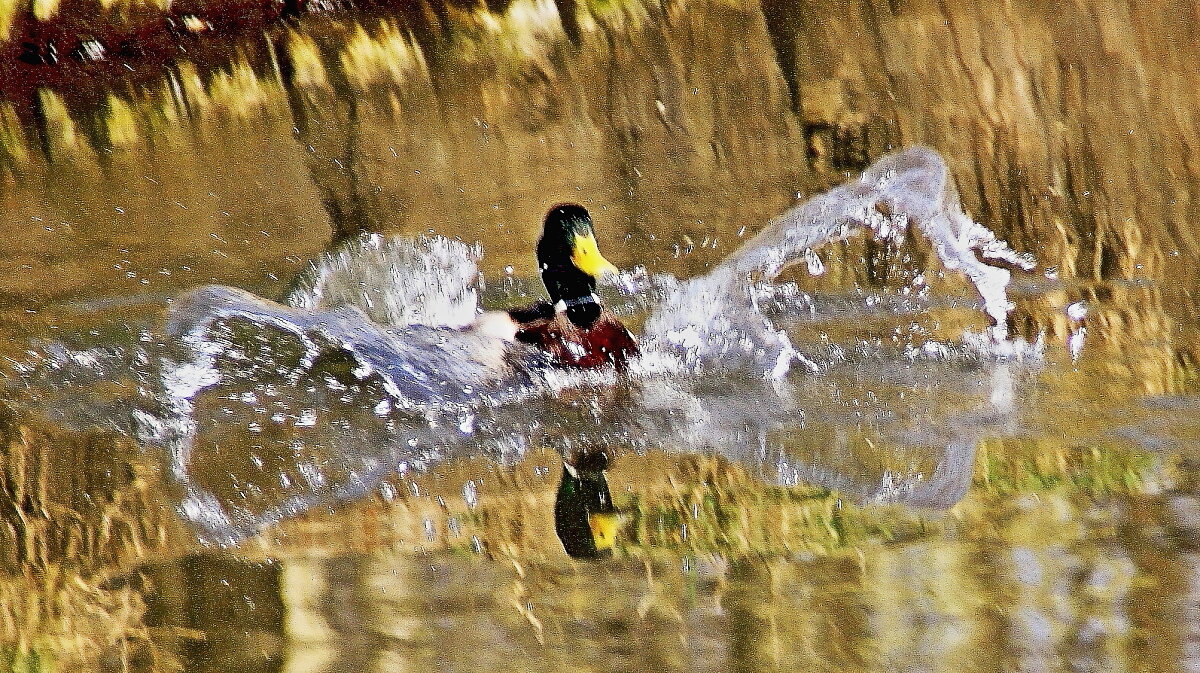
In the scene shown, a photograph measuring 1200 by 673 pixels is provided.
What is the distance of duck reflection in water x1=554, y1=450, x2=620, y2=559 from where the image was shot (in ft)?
6.17

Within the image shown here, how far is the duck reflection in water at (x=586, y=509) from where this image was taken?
1.88 metres

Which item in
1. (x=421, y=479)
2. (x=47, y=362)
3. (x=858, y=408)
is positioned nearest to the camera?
(x=421, y=479)

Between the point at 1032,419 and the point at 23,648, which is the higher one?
the point at 1032,419

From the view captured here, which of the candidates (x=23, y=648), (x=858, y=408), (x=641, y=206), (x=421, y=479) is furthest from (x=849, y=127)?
(x=23, y=648)

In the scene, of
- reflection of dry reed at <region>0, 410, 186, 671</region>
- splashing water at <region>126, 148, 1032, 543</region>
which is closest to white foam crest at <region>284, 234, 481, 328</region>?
splashing water at <region>126, 148, 1032, 543</region>

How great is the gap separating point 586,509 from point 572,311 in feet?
3.68

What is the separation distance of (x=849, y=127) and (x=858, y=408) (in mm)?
1889

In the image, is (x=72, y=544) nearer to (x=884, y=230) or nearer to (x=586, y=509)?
(x=586, y=509)

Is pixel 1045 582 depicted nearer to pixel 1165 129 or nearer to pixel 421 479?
pixel 421 479

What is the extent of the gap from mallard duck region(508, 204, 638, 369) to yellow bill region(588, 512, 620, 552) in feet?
3.43

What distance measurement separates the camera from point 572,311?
3.13 metres

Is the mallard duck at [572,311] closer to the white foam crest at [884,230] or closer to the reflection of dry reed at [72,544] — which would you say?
the white foam crest at [884,230]

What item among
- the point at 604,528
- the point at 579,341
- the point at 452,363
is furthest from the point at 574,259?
the point at 604,528

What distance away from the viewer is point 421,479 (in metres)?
2.29
